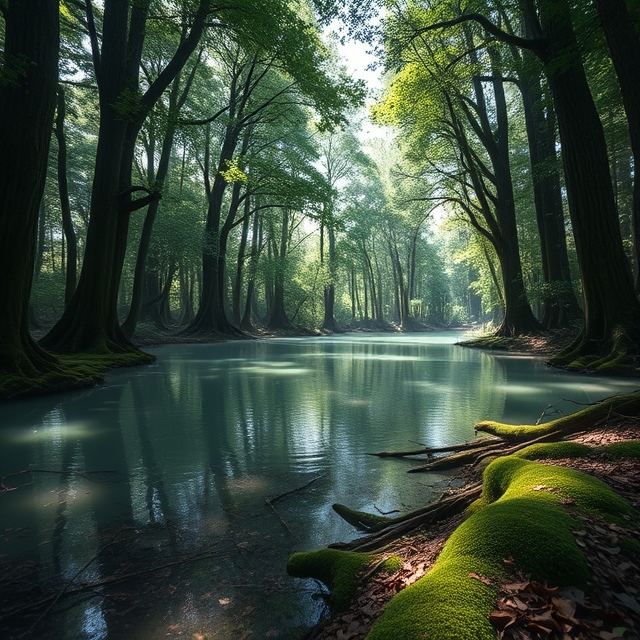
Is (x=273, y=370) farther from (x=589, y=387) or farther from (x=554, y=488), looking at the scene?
(x=554, y=488)

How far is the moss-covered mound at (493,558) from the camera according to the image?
41.8 inches

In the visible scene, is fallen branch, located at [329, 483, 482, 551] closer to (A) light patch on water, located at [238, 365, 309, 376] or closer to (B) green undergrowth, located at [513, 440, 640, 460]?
(B) green undergrowth, located at [513, 440, 640, 460]

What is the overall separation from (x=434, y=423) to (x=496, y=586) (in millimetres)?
3653

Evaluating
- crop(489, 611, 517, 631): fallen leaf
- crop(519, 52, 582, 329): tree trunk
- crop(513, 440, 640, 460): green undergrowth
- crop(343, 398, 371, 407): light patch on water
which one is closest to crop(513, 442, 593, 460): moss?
crop(513, 440, 640, 460): green undergrowth

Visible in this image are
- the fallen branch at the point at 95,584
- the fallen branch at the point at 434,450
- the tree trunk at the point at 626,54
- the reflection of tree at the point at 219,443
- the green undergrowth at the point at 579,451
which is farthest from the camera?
the tree trunk at the point at 626,54

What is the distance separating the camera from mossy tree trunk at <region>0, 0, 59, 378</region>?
21.2 feet

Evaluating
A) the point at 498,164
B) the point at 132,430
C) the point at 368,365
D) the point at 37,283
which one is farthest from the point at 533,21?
the point at 37,283

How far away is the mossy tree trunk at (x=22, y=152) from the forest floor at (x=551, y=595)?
718cm

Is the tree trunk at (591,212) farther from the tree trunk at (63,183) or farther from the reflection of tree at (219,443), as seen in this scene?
the tree trunk at (63,183)

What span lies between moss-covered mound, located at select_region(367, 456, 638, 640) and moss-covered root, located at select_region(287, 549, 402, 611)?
0.37 meters

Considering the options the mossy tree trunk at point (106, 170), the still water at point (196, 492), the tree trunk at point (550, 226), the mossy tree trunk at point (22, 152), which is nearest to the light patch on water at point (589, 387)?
the still water at point (196, 492)

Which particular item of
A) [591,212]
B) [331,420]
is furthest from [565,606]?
[591,212]

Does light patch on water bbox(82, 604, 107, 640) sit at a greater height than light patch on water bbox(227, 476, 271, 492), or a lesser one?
greater

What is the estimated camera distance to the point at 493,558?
1.29 metres
